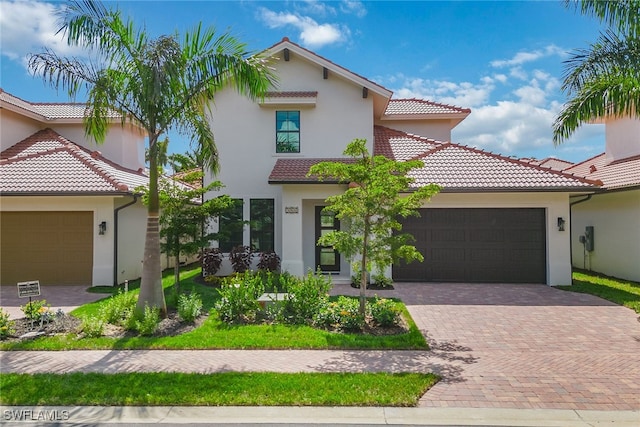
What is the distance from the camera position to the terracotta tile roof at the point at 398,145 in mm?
15572

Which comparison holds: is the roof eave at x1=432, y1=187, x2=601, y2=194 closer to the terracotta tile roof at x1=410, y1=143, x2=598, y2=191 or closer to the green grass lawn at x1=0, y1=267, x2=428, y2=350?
the terracotta tile roof at x1=410, y1=143, x2=598, y2=191

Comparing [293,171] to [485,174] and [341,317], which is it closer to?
[341,317]

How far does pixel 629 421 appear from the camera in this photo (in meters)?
4.65

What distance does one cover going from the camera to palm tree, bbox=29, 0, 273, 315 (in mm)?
7996

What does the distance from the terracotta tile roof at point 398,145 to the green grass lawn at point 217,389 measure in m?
10.8

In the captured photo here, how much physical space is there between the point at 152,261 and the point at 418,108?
16.0 m

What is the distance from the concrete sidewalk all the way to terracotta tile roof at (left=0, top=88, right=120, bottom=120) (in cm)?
1639

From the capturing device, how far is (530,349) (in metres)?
7.10

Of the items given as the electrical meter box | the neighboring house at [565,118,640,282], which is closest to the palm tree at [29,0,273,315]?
the neighboring house at [565,118,640,282]

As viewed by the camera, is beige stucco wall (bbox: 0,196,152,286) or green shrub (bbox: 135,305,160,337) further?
beige stucco wall (bbox: 0,196,152,286)

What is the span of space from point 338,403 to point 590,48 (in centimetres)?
1079

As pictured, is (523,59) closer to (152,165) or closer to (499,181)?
(499,181)

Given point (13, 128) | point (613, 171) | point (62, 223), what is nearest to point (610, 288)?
point (613, 171)

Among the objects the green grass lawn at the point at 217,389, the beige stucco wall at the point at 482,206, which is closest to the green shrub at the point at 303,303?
the green grass lawn at the point at 217,389
